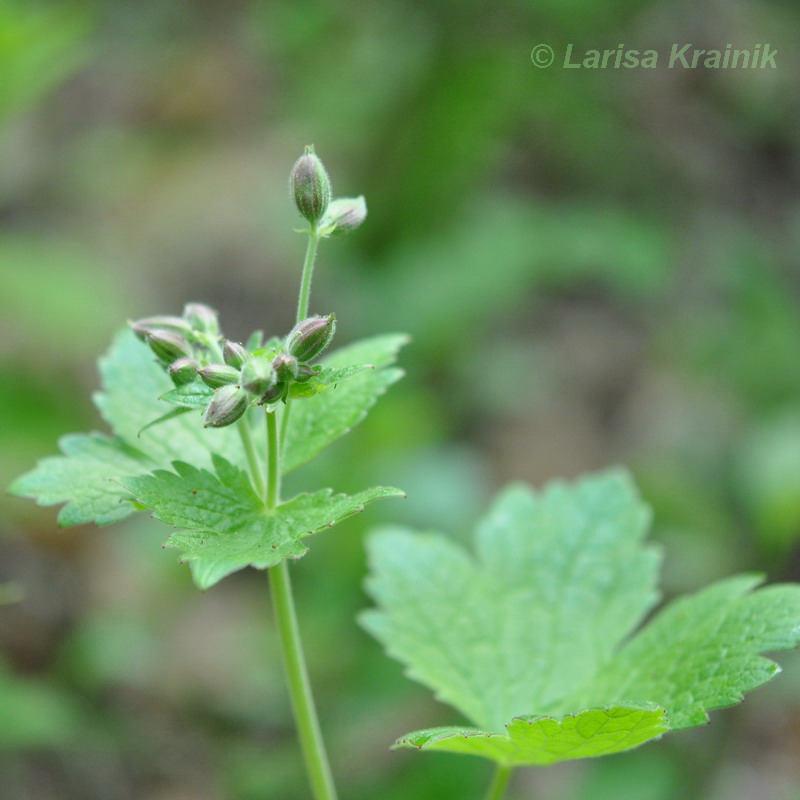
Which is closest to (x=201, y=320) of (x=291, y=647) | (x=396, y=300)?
(x=291, y=647)

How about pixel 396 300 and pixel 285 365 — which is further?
pixel 396 300

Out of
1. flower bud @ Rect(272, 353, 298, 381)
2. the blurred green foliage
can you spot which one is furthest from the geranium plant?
the blurred green foliage

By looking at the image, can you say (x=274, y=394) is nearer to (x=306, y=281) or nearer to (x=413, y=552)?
(x=306, y=281)

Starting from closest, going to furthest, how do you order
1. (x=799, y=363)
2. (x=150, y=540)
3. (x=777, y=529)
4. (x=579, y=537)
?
(x=579, y=537) < (x=777, y=529) < (x=150, y=540) < (x=799, y=363)

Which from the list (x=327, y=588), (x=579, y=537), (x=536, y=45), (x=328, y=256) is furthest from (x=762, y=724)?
(x=536, y=45)

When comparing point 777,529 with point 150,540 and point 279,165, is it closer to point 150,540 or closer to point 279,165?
point 150,540
